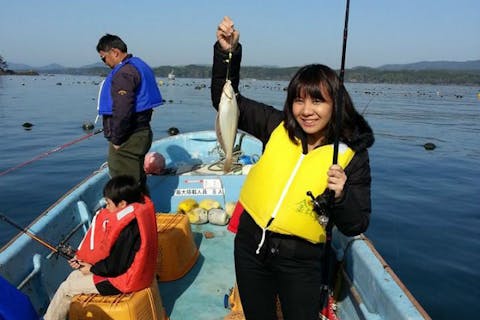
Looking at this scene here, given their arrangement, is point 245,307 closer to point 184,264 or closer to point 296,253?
point 296,253

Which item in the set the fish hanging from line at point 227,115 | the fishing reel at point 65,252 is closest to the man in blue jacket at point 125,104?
the fishing reel at point 65,252

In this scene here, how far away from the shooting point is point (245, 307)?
8.88ft

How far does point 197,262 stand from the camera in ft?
17.4

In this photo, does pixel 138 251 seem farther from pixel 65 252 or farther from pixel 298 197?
pixel 298 197

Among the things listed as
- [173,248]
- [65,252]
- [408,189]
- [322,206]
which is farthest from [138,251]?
[408,189]

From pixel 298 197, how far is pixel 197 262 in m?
3.15

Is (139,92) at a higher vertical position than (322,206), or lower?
higher

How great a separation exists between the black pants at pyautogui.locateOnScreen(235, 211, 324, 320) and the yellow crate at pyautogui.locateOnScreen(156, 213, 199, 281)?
2221 mm

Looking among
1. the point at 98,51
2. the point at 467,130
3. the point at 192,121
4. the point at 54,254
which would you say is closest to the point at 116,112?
the point at 98,51

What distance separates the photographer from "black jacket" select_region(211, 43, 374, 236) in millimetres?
2248

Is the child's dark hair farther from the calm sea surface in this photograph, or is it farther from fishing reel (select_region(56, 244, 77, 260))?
the calm sea surface

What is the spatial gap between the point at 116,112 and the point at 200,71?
18126cm

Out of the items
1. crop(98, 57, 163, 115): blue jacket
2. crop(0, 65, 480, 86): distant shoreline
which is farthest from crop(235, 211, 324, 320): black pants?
crop(0, 65, 480, 86): distant shoreline

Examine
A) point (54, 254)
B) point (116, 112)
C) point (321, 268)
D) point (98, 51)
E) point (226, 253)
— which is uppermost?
point (98, 51)
